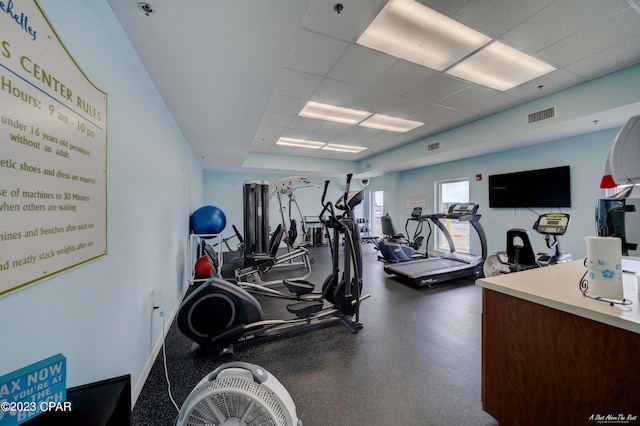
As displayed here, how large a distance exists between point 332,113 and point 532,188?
418 centimetres

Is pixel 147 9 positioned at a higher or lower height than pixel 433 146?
lower

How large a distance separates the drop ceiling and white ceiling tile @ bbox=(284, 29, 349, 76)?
1 cm

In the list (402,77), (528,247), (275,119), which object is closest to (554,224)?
(528,247)

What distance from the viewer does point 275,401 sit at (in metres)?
1.02

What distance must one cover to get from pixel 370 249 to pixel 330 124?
4.53 metres

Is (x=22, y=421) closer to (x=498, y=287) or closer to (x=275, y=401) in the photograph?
(x=275, y=401)

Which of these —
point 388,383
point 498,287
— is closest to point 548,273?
point 498,287

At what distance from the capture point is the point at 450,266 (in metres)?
4.44

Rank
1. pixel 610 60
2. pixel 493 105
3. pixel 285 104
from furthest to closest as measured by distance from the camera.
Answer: pixel 493 105
pixel 285 104
pixel 610 60

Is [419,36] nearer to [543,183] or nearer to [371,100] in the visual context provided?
[371,100]

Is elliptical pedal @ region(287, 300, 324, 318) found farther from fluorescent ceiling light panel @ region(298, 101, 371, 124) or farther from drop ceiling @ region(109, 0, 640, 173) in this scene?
fluorescent ceiling light panel @ region(298, 101, 371, 124)

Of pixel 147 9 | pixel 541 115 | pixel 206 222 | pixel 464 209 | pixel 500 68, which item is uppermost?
pixel 500 68

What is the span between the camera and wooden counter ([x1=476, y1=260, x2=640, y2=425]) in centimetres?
94

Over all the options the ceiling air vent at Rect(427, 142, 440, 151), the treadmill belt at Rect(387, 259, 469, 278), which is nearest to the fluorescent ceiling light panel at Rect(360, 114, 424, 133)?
the ceiling air vent at Rect(427, 142, 440, 151)
